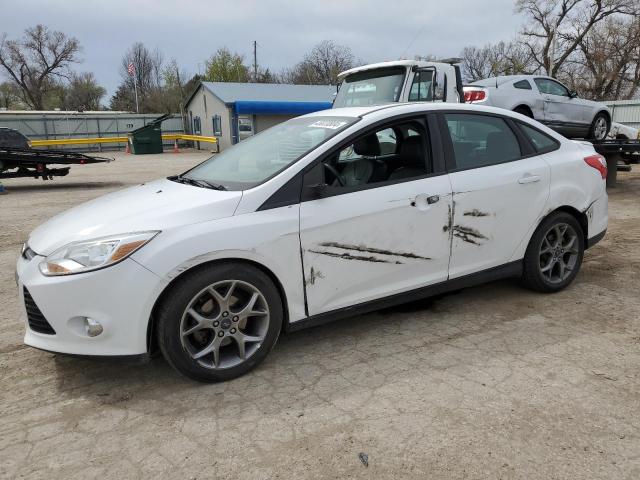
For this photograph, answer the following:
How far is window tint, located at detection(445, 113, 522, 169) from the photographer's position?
379cm

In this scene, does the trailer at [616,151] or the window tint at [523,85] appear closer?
the trailer at [616,151]

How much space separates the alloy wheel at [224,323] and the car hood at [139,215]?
431mm

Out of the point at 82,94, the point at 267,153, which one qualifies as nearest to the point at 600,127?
the point at 267,153

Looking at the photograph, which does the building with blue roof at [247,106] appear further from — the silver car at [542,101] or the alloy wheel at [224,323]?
the alloy wheel at [224,323]

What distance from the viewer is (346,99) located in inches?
358

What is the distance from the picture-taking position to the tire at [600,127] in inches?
410

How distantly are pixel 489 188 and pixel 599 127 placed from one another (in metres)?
8.53

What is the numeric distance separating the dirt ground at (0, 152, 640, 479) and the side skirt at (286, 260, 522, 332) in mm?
261

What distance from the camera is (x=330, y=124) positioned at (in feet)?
11.8

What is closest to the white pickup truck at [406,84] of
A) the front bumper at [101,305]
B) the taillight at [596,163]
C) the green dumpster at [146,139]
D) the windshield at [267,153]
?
the taillight at [596,163]

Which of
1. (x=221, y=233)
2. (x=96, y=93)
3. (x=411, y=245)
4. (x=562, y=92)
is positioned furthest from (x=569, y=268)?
(x=96, y=93)

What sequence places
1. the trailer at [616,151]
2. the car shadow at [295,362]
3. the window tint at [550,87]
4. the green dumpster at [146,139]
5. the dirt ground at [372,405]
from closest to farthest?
the dirt ground at [372,405] → the car shadow at [295,362] → the trailer at [616,151] → the window tint at [550,87] → the green dumpster at [146,139]

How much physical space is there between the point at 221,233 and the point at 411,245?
1.34 metres

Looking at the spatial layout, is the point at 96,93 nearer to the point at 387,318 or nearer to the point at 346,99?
the point at 346,99
